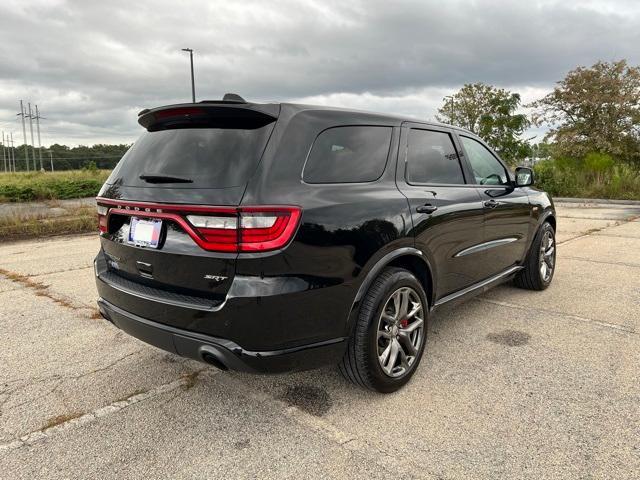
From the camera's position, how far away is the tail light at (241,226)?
7.13ft

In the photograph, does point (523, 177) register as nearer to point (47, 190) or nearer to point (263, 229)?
point (263, 229)

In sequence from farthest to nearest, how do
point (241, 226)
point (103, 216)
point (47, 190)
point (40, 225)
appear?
1. point (47, 190)
2. point (40, 225)
3. point (103, 216)
4. point (241, 226)

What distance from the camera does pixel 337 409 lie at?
267 cm

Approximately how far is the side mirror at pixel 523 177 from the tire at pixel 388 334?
210cm

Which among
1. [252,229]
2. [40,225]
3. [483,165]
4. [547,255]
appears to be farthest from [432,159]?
[40,225]

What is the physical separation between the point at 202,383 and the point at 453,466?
1.62 m

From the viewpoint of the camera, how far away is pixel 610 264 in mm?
6203

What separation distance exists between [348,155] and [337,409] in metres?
1.45

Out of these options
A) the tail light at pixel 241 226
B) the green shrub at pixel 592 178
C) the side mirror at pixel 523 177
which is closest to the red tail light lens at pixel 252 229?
the tail light at pixel 241 226

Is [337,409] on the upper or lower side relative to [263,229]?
lower

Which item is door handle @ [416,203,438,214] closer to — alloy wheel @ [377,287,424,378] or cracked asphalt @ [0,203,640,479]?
alloy wheel @ [377,287,424,378]

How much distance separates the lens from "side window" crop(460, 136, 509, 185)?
13.0 feet

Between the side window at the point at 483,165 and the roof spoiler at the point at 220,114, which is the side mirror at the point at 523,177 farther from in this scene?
the roof spoiler at the point at 220,114

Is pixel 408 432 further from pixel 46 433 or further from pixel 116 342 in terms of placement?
pixel 116 342
